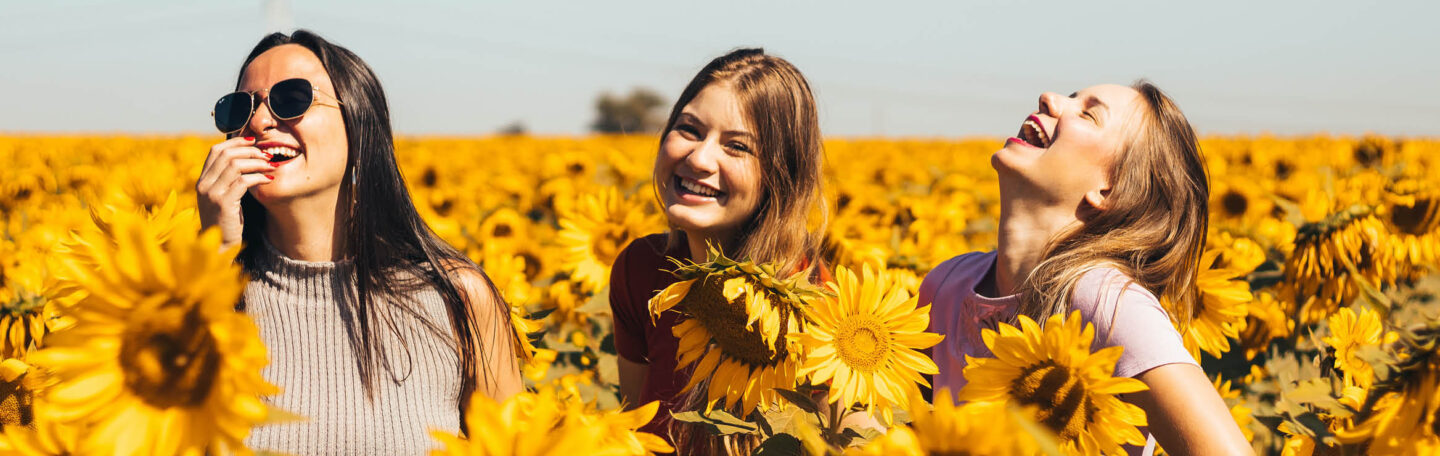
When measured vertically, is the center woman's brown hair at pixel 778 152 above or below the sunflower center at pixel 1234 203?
above

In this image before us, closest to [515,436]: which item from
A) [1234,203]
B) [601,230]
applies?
[601,230]

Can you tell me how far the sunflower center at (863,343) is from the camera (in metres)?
1.50

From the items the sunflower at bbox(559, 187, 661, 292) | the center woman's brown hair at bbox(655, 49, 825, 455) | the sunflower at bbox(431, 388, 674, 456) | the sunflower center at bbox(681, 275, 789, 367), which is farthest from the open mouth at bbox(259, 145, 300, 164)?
the sunflower at bbox(559, 187, 661, 292)

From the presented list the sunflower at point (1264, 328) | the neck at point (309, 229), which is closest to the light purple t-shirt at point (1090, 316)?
the neck at point (309, 229)

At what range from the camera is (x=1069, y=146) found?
6.84ft

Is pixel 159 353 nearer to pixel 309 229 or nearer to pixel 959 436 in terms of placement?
pixel 959 436

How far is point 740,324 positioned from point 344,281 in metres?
0.81

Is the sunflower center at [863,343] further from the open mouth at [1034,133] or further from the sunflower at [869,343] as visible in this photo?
the open mouth at [1034,133]

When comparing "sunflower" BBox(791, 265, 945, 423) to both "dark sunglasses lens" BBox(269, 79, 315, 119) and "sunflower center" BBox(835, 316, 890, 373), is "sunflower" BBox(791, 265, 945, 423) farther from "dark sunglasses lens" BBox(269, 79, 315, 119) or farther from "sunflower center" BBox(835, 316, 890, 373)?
"dark sunglasses lens" BBox(269, 79, 315, 119)

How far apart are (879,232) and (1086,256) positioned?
2.48m

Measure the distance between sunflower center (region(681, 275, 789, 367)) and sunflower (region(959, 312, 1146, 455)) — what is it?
0.32m

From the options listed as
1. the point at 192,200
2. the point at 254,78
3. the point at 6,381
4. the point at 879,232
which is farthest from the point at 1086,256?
the point at 192,200

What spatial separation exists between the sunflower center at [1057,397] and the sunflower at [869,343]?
0.17 m

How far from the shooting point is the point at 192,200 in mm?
3895
